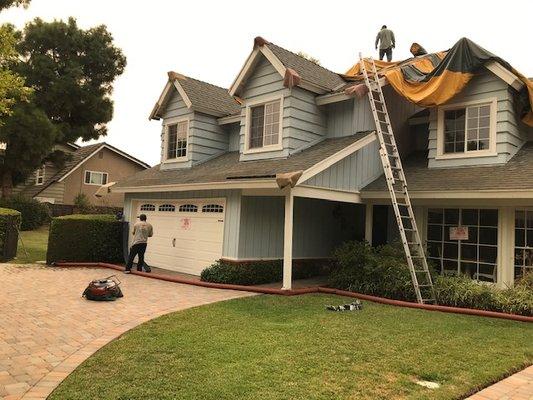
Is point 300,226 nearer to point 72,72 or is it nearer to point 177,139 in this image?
point 177,139

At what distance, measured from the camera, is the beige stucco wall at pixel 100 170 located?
109 ft

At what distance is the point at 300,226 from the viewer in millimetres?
13258

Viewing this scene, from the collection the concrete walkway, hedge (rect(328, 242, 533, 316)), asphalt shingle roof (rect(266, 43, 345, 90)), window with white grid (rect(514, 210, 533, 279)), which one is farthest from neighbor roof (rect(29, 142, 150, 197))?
the concrete walkway

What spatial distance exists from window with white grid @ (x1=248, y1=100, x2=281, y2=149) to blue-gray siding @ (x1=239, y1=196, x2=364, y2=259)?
6.30ft

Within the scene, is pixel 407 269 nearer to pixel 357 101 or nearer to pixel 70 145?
pixel 357 101

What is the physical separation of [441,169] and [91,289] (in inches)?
366

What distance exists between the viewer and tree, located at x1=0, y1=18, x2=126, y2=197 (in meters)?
27.1

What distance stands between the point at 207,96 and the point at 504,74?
10.0 meters

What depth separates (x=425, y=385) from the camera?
15.5 feet

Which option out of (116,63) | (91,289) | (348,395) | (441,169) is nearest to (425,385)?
(348,395)

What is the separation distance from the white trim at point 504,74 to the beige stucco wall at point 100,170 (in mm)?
29596

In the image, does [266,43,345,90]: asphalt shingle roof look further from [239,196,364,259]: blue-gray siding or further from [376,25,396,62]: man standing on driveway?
[376,25,396,62]: man standing on driveway

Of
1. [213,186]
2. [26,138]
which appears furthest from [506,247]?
[26,138]

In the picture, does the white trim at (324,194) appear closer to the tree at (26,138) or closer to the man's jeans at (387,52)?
the man's jeans at (387,52)
